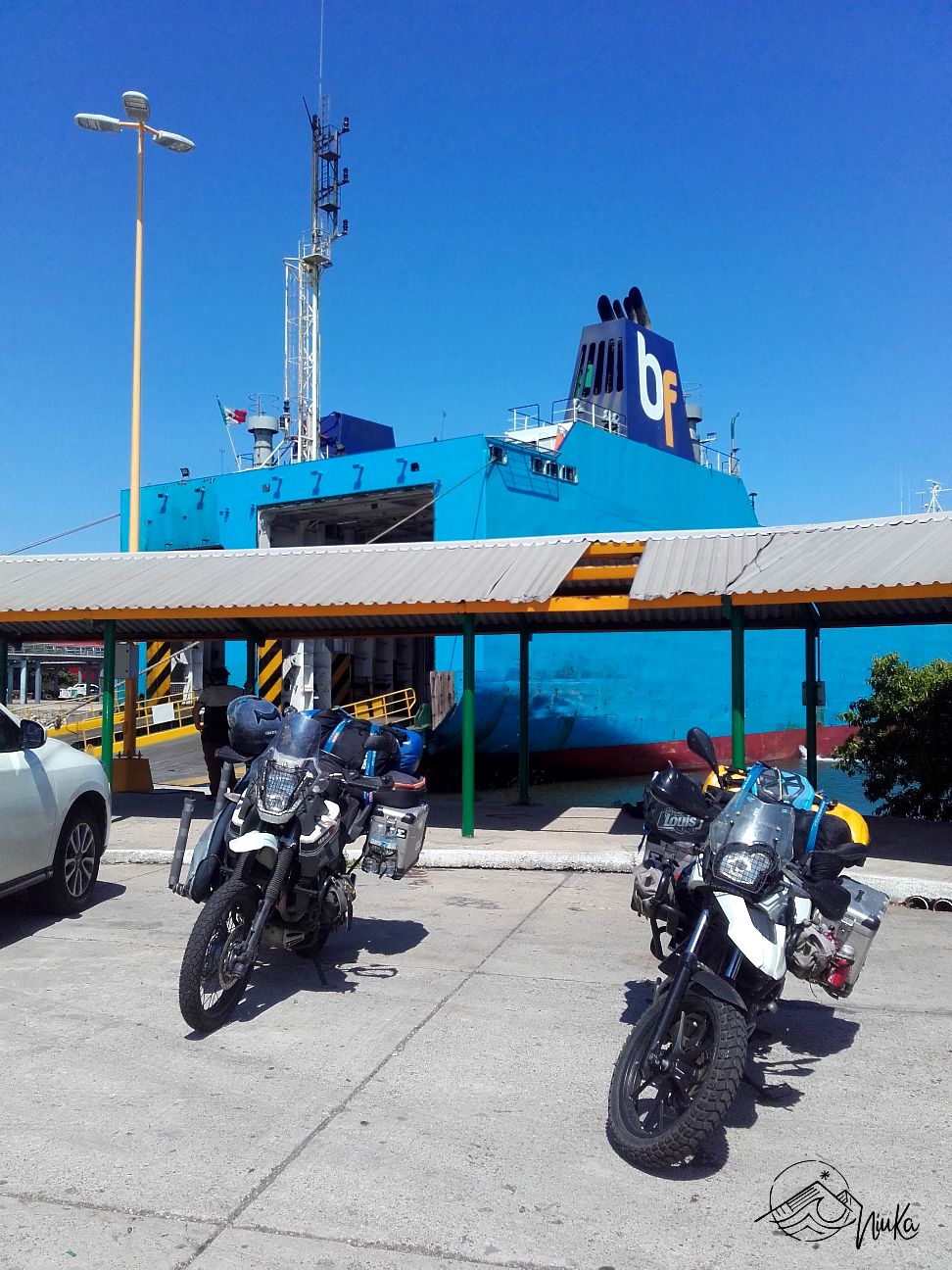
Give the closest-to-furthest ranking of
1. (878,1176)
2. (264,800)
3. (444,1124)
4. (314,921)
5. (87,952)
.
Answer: (878,1176)
(444,1124)
(264,800)
(314,921)
(87,952)

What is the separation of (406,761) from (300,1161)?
2573mm

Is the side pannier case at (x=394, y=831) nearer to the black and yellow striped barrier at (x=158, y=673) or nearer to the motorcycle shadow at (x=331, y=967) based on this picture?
the motorcycle shadow at (x=331, y=967)

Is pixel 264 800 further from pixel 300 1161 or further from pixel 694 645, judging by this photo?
pixel 694 645

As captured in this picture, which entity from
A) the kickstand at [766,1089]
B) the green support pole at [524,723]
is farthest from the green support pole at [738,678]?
the kickstand at [766,1089]

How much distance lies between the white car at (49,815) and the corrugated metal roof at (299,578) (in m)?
3.74

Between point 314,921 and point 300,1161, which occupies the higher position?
point 314,921

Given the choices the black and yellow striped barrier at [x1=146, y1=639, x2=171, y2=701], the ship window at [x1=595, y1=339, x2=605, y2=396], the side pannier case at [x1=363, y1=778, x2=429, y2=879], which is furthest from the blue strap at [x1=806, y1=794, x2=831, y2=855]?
the ship window at [x1=595, y1=339, x2=605, y2=396]

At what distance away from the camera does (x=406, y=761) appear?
6027mm

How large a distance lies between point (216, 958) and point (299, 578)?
7.62 metres

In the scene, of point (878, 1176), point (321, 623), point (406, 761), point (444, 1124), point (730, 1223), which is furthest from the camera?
point (321, 623)

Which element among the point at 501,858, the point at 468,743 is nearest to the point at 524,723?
the point at 468,743

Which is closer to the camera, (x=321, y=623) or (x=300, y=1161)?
(x=300, y=1161)

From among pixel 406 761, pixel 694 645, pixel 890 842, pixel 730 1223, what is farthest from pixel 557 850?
pixel 694 645

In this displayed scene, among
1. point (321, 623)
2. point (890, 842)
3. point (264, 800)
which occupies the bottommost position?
point (890, 842)
